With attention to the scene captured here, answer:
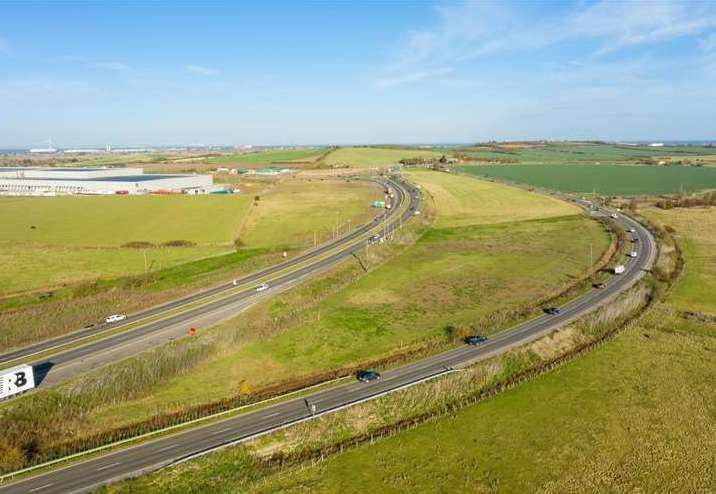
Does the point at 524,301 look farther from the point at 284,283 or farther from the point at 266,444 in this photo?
the point at 266,444

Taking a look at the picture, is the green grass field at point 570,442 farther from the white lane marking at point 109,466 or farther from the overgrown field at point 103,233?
the overgrown field at point 103,233

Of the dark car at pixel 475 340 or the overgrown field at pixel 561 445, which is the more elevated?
the dark car at pixel 475 340

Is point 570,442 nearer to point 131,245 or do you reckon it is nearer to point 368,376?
point 368,376

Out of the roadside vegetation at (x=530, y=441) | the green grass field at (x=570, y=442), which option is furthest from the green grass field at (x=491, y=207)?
the roadside vegetation at (x=530, y=441)

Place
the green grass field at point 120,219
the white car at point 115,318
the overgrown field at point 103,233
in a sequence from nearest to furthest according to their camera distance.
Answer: the white car at point 115,318, the overgrown field at point 103,233, the green grass field at point 120,219

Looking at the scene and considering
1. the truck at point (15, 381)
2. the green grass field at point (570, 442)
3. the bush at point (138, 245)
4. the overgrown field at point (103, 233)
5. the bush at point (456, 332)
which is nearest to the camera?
the green grass field at point (570, 442)

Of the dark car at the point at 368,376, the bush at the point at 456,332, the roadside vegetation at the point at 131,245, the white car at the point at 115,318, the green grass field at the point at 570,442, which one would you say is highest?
the roadside vegetation at the point at 131,245

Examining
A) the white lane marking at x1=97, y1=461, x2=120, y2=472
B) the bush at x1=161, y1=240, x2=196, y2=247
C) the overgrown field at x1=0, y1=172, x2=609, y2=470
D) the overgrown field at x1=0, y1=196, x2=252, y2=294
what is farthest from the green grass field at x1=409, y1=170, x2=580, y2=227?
the white lane marking at x1=97, y1=461, x2=120, y2=472

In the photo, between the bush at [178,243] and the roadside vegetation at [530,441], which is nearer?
the roadside vegetation at [530,441]
